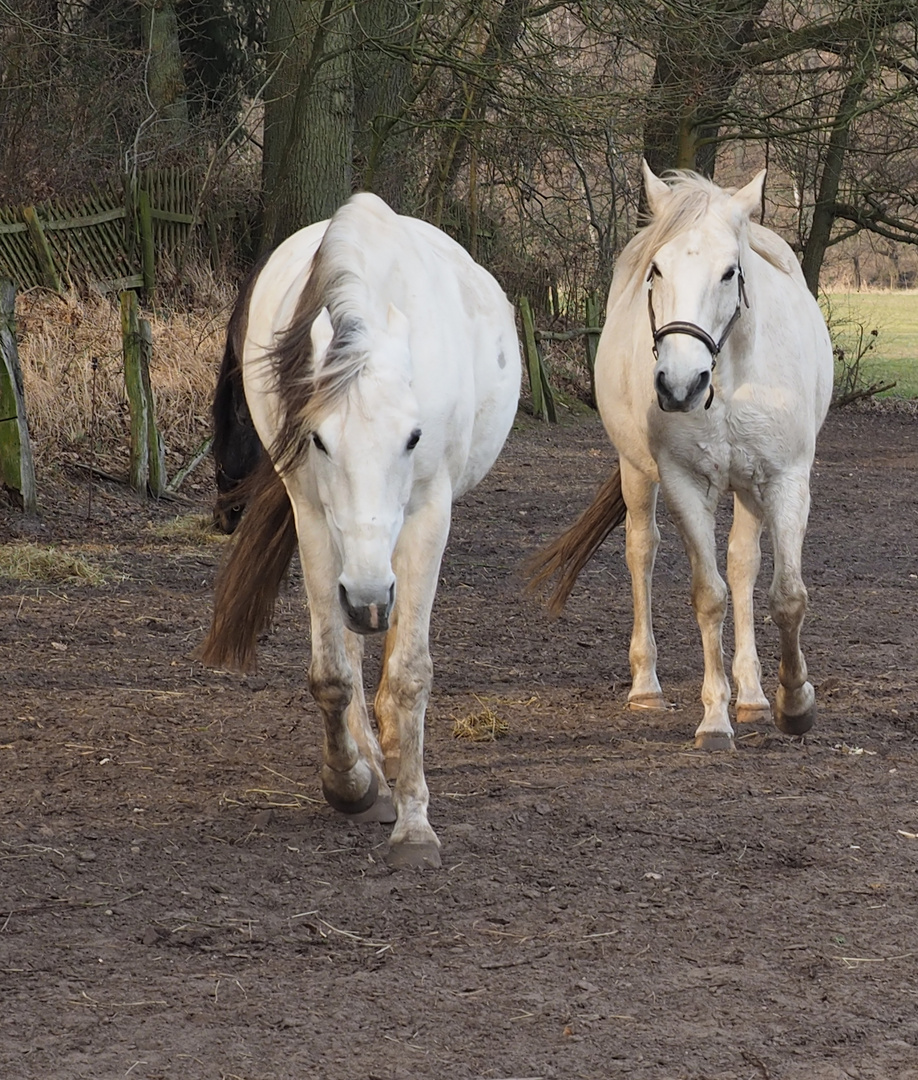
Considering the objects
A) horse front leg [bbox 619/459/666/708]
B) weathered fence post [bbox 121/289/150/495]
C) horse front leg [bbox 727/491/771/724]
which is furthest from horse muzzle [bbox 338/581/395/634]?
weathered fence post [bbox 121/289/150/495]

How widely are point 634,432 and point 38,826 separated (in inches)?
111

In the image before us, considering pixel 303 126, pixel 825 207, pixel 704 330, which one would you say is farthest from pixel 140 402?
pixel 825 207

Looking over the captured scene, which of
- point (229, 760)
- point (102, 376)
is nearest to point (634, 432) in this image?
point (229, 760)

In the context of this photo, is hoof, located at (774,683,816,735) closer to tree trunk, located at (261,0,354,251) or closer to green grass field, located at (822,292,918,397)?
tree trunk, located at (261,0,354,251)

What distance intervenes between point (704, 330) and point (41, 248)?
28.6 feet

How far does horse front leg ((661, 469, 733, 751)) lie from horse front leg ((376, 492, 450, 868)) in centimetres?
144

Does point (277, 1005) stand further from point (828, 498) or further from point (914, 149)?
point (914, 149)

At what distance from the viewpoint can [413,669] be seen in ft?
12.3

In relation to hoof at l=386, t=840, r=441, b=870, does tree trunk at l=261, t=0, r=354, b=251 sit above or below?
above

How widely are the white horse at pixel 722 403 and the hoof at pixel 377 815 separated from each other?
4.41 ft

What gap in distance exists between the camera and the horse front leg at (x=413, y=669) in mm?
3680

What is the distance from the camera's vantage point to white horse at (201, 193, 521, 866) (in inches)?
122

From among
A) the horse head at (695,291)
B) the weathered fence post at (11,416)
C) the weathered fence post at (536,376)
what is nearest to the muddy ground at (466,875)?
the horse head at (695,291)

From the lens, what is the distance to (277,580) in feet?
14.8
